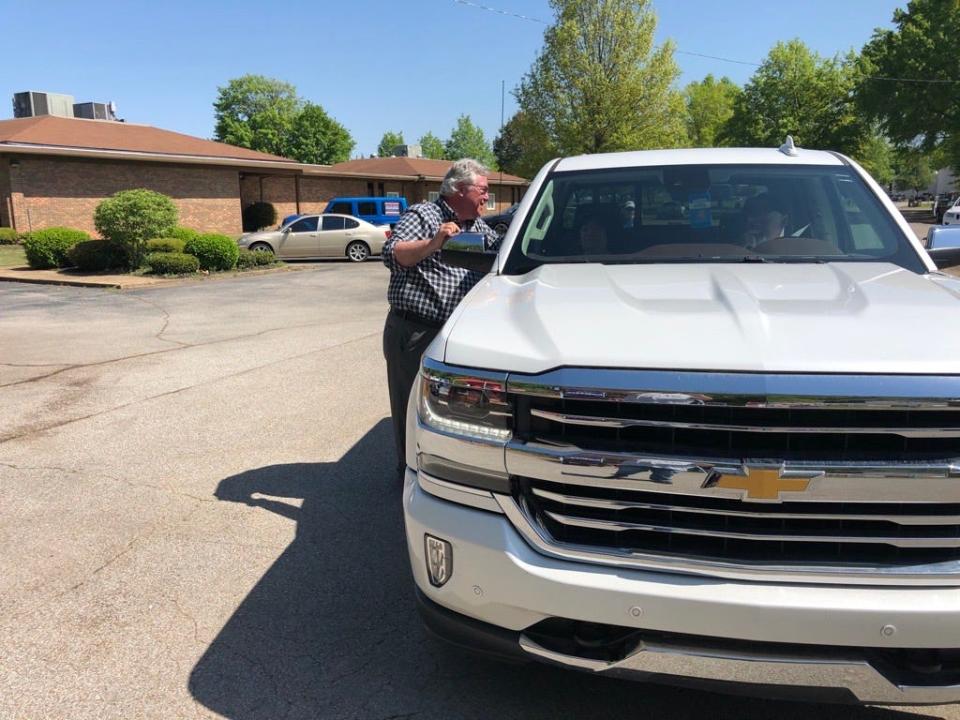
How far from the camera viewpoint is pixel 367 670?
282 cm

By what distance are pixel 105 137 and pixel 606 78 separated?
2076cm

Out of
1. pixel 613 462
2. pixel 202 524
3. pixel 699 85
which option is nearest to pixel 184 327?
pixel 202 524

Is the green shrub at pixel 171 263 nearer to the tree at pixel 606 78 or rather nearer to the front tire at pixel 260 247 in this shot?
the front tire at pixel 260 247

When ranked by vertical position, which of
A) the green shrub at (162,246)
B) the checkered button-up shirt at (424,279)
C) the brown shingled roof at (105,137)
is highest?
the brown shingled roof at (105,137)

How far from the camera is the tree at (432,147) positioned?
104869 millimetres

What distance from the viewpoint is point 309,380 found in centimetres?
746

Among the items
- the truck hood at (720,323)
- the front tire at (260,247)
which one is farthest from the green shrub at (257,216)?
the truck hood at (720,323)

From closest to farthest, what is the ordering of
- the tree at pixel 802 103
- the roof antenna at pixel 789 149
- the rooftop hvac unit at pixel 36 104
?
the roof antenna at pixel 789 149, the rooftop hvac unit at pixel 36 104, the tree at pixel 802 103

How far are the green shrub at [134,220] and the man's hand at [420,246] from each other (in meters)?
16.5

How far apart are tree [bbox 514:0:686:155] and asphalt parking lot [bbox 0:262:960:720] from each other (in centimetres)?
2872

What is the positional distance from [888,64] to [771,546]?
173 feet

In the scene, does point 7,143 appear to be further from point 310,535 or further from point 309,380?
point 310,535

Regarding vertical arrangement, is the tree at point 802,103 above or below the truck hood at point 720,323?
above

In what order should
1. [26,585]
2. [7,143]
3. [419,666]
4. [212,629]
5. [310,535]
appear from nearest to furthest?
1. [419,666]
2. [212,629]
3. [26,585]
4. [310,535]
5. [7,143]
